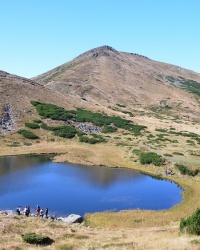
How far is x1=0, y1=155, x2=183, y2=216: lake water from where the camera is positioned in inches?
2133

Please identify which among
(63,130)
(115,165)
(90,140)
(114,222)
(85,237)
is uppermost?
(63,130)

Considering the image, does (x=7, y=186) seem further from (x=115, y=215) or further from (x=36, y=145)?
(x=36, y=145)

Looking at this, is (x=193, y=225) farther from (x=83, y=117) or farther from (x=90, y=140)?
(x=83, y=117)

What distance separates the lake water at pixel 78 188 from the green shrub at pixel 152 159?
6.19 metres

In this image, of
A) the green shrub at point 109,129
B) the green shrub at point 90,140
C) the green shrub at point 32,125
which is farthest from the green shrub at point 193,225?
the green shrub at point 109,129

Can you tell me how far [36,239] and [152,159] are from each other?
5785 centimetres

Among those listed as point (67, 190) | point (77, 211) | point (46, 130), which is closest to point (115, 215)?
point (77, 211)

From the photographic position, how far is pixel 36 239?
3062cm

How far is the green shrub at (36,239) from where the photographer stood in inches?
1203

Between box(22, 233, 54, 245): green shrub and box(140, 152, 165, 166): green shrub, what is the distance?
5482 centimetres

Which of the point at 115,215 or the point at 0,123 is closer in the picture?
the point at 115,215

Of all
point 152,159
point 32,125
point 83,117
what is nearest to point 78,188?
point 152,159

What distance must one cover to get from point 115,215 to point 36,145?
59326mm

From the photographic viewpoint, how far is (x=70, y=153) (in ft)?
311
